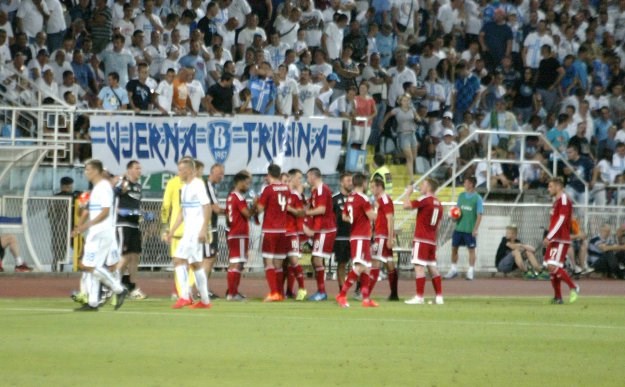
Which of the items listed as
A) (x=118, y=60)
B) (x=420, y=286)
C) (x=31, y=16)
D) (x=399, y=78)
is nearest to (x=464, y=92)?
(x=399, y=78)

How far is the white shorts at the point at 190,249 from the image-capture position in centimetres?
1934

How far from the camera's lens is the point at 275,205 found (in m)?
22.3

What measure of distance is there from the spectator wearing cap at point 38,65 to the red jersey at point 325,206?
316 inches

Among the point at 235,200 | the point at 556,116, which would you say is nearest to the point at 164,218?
the point at 235,200

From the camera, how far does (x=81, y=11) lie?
30078 mm

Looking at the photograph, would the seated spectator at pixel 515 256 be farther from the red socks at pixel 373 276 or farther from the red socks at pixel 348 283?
the red socks at pixel 348 283

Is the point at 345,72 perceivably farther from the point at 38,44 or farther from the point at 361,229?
the point at 361,229

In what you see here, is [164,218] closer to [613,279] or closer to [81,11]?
[81,11]

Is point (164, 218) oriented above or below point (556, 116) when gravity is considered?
below

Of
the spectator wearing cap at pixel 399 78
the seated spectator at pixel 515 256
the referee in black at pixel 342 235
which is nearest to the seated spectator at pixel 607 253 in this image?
the seated spectator at pixel 515 256

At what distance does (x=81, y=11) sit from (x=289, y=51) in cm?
462

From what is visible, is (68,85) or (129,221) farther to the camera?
(68,85)

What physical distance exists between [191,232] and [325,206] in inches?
140

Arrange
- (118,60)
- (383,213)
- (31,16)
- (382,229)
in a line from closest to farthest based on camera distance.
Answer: (383,213) → (382,229) → (118,60) → (31,16)
